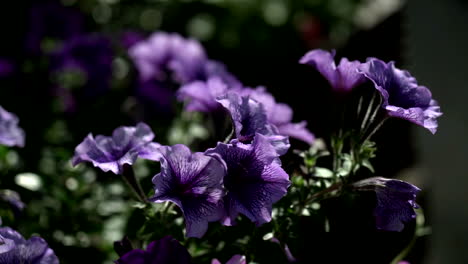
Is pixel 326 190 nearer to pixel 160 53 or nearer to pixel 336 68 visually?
pixel 336 68

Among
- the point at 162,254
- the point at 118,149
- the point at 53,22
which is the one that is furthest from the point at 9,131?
the point at 53,22

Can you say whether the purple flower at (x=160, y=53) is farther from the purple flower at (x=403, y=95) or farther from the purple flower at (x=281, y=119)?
the purple flower at (x=403, y=95)

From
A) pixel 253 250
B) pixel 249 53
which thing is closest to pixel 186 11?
pixel 249 53

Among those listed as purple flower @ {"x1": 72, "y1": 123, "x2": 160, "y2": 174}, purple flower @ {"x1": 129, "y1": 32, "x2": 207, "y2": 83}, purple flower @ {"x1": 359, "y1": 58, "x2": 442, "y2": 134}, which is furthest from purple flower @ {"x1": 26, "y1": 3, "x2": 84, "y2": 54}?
purple flower @ {"x1": 359, "y1": 58, "x2": 442, "y2": 134}

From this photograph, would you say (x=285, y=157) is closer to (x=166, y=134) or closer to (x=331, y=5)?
(x=166, y=134)

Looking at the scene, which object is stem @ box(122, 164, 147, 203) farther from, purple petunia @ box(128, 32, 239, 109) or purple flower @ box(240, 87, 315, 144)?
purple petunia @ box(128, 32, 239, 109)

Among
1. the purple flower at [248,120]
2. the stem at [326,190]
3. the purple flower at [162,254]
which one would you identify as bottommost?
the purple flower at [162,254]

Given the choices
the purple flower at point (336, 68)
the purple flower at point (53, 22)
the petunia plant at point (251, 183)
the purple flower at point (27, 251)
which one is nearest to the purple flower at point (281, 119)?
the petunia plant at point (251, 183)
